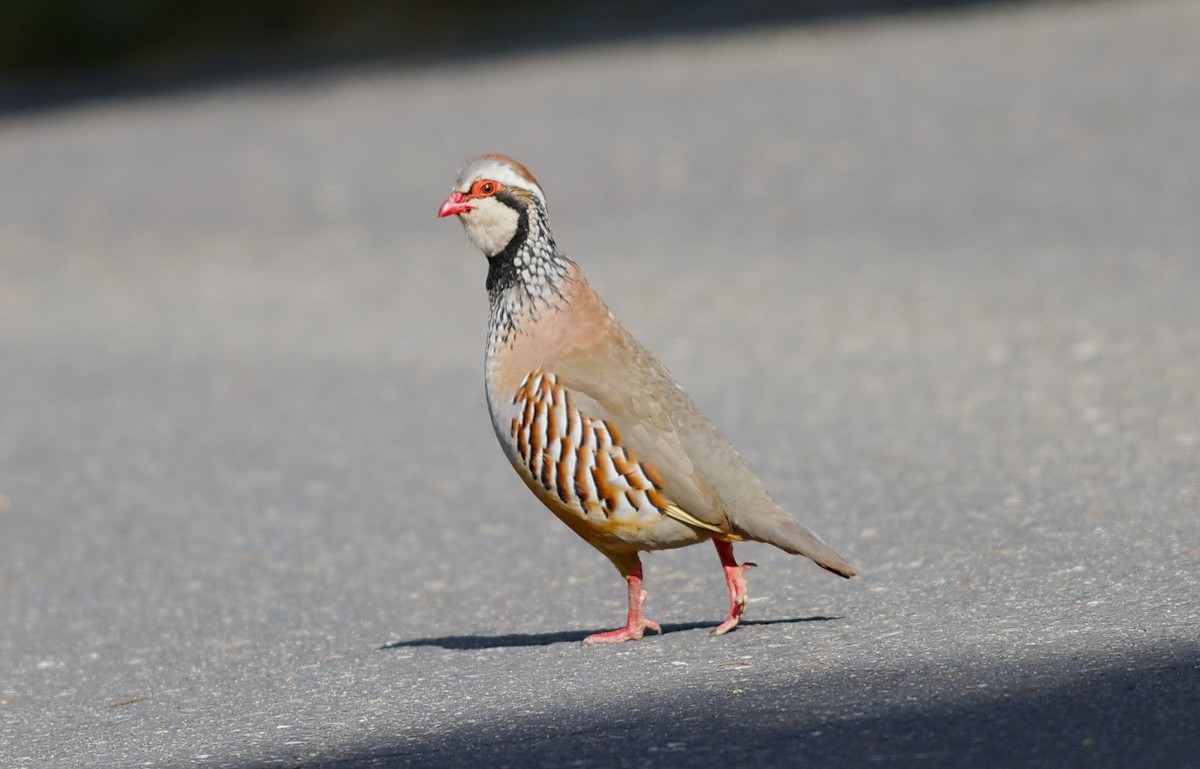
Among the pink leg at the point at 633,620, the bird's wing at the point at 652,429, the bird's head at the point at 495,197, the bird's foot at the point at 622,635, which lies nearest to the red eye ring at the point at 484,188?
the bird's head at the point at 495,197

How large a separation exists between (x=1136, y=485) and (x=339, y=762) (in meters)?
3.62

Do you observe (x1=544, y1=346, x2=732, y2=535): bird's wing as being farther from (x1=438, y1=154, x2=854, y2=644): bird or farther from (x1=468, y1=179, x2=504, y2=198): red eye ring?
(x1=468, y1=179, x2=504, y2=198): red eye ring

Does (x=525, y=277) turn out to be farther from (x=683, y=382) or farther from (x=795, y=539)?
(x=683, y=382)

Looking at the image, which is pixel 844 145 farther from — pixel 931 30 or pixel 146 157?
pixel 146 157

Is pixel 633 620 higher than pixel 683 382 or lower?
lower

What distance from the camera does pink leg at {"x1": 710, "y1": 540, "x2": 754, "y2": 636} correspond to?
555cm

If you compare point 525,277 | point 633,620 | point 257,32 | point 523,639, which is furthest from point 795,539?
point 257,32

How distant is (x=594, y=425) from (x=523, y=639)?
3.14ft

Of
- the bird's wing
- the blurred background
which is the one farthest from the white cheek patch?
the blurred background

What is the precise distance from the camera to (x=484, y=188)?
5.84 m

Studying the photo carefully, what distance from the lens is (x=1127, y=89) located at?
1464 cm

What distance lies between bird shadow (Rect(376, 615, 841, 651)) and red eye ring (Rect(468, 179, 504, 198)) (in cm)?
152

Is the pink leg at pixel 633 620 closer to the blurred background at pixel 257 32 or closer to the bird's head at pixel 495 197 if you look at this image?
the bird's head at pixel 495 197

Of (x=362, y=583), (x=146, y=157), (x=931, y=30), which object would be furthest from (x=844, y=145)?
(x=362, y=583)
